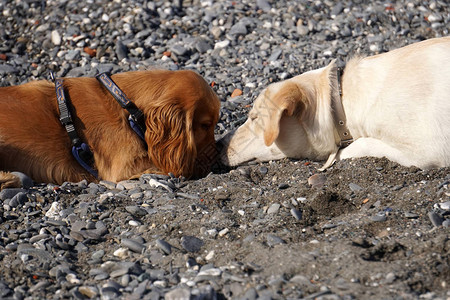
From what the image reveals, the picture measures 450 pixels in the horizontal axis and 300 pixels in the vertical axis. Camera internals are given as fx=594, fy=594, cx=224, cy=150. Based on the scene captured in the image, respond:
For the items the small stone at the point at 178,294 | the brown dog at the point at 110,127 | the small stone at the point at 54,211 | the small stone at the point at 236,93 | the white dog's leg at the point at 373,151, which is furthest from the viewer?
the small stone at the point at 236,93

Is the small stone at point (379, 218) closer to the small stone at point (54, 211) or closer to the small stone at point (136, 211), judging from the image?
the small stone at point (136, 211)

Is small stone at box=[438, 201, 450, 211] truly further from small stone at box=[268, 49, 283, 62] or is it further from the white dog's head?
small stone at box=[268, 49, 283, 62]

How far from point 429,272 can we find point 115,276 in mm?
1747

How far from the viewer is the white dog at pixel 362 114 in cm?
484

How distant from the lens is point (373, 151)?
5082 millimetres

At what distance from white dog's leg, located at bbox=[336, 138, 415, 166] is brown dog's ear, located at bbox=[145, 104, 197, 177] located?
1.37 m

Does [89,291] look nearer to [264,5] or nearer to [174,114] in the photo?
[174,114]

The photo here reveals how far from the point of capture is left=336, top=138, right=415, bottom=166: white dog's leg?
4.92 meters

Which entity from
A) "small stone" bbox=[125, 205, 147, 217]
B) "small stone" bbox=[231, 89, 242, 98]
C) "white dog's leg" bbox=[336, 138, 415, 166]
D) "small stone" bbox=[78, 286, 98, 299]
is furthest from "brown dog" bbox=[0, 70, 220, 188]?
"small stone" bbox=[78, 286, 98, 299]

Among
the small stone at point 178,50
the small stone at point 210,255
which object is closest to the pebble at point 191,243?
the small stone at point 210,255

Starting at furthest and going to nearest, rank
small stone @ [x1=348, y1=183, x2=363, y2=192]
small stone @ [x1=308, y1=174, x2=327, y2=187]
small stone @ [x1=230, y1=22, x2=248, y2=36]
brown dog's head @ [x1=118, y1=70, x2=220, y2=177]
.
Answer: small stone @ [x1=230, y1=22, x2=248, y2=36], brown dog's head @ [x1=118, y1=70, x2=220, y2=177], small stone @ [x1=308, y1=174, x2=327, y2=187], small stone @ [x1=348, y1=183, x2=363, y2=192]

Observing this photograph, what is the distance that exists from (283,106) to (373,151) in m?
0.86

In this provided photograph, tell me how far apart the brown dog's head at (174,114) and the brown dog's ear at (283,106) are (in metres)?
0.60

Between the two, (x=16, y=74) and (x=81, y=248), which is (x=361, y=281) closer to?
(x=81, y=248)
